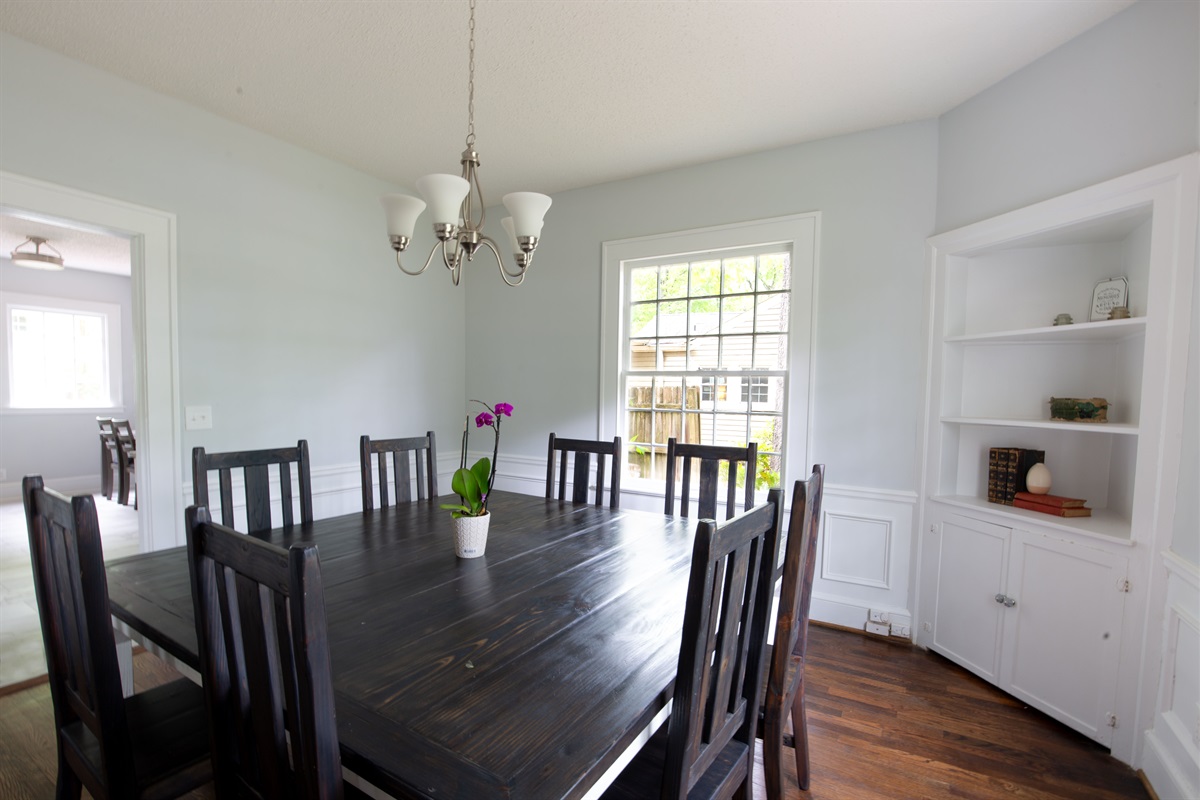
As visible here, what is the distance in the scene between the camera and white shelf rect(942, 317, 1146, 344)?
1953mm

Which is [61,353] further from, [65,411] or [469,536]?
[469,536]

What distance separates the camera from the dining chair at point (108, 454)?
500 centimetres

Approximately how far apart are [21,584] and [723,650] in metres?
4.50

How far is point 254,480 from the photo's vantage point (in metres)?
1.97

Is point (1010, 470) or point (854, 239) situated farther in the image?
point (854, 239)

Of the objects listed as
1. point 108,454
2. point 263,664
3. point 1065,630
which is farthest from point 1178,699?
point 108,454

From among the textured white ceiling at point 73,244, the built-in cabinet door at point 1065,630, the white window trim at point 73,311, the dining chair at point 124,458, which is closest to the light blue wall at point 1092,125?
the built-in cabinet door at point 1065,630

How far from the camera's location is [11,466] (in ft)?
18.3

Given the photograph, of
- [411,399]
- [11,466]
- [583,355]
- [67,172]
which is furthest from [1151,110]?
[11,466]

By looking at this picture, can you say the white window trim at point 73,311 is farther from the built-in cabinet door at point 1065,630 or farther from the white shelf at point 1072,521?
the built-in cabinet door at point 1065,630

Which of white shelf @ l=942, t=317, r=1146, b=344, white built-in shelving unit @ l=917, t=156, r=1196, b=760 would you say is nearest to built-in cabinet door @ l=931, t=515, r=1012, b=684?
white built-in shelving unit @ l=917, t=156, r=1196, b=760

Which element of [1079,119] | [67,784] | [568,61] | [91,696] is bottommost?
[67,784]

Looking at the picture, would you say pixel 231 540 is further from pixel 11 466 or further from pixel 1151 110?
pixel 11 466

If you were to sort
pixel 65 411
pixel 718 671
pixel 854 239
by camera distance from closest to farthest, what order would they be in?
pixel 718 671, pixel 854 239, pixel 65 411
